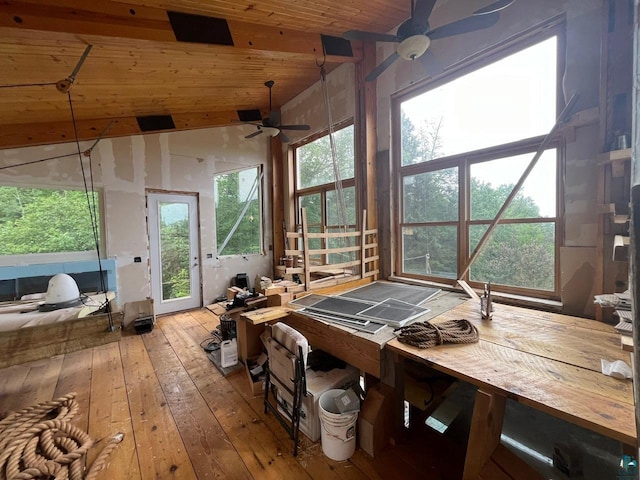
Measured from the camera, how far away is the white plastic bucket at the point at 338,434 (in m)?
1.75

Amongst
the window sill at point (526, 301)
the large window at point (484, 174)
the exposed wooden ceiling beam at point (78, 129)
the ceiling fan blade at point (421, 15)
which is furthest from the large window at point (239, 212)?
the ceiling fan blade at point (421, 15)

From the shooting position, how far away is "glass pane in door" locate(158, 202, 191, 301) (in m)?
4.75

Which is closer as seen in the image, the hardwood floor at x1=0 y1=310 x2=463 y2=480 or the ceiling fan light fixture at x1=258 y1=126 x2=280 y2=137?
the hardwood floor at x1=0 y1=310 x2=463 y2=480

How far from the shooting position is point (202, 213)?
5.07 meters

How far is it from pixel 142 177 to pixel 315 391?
4.37 meters

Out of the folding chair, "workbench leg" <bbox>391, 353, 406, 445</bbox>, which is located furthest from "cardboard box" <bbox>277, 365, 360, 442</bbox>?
"workbench leg" <bbox>391, 353, 406, 445</bbox>

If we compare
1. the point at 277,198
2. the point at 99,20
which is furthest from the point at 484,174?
the point at 277,198

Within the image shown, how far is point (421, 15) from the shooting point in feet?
6.88

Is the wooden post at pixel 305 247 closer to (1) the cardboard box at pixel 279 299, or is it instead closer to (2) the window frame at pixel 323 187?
(1) the cardboard box at pixel 279 299

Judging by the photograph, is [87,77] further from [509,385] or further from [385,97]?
[509,385]

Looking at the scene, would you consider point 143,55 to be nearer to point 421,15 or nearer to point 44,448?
point 421,15

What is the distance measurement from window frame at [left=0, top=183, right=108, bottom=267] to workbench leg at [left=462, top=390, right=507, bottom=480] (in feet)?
16.5

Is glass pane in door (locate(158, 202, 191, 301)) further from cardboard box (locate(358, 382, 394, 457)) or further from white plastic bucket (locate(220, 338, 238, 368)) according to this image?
cardboard box (locate(358, 382, 394, 457))

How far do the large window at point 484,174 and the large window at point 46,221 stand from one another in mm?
4494
